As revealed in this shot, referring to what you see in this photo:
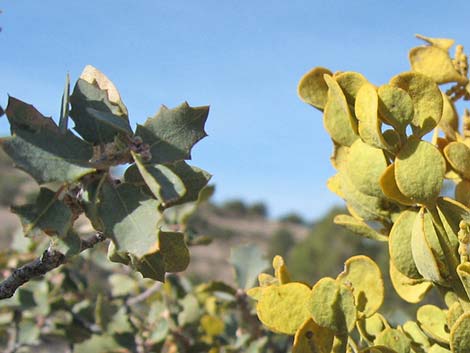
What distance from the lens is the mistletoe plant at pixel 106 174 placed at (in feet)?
2.78

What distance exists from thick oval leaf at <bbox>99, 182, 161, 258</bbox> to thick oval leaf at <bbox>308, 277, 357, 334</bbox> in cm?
30


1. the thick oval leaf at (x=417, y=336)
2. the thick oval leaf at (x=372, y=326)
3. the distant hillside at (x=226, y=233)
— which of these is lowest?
the thick oval leaf at (x=417, y=336)

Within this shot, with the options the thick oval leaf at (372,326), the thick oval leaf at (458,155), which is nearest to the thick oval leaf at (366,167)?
the thick oval leaf at (458,155)

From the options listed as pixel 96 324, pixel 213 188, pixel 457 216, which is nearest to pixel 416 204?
pixel 457 216

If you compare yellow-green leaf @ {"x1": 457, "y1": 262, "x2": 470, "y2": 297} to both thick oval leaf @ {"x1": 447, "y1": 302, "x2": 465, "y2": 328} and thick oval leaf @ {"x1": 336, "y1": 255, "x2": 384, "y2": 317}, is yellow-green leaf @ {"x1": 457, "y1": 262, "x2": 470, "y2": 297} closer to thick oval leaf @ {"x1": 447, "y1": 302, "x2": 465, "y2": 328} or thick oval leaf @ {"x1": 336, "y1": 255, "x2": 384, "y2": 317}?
thick oval leaf @ {"x1": 447, "y1": 302, "x2": 465, "y2": 328}

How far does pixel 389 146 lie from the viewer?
3.41 ft

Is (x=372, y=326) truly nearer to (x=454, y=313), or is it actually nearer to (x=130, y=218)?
(x=454, y=313)

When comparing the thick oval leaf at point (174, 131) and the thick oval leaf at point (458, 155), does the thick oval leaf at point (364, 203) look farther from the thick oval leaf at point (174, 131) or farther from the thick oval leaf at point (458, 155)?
the thick oval leaf at point (174, 131)

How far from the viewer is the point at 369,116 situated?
102 centimetres

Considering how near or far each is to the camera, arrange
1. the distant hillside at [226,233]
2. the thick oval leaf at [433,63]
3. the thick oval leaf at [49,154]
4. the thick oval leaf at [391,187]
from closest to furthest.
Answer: the thick oval leaf at [49,154]
the thick oval leaf at [391,187]
the thick oval leaf at [433,63]
the distant hillside at [226,233]

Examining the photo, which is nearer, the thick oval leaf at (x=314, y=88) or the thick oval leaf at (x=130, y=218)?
the thick oval leaf at (x=130, y=218)

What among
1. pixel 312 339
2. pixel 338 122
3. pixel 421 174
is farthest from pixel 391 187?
pixel 312 339

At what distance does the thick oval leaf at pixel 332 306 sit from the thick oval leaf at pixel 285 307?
0.12ft

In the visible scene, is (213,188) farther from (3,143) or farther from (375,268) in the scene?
(3,143)
